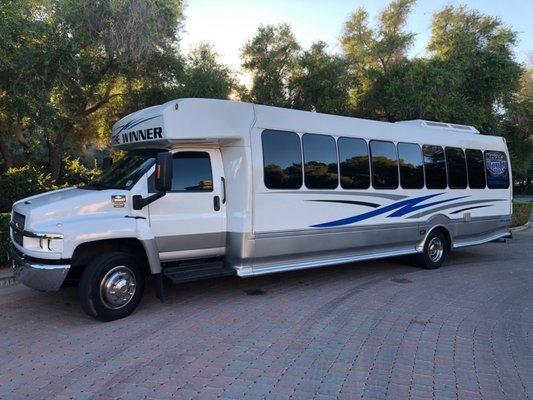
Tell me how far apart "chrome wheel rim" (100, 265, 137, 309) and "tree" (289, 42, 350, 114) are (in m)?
10.4

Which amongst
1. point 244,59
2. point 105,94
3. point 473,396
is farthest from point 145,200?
point 244,59

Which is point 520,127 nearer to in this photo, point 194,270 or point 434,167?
point 434,167

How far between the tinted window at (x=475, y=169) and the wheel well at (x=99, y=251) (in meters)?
7.47

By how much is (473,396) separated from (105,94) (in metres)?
11.9

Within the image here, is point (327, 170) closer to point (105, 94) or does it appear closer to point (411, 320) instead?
point (411, 320)

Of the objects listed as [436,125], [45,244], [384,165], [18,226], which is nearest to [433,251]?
[384,165]

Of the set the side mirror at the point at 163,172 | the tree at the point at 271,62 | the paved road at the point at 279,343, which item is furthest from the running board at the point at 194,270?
the tree at the point at 271,62

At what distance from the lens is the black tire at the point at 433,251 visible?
9.52 meters

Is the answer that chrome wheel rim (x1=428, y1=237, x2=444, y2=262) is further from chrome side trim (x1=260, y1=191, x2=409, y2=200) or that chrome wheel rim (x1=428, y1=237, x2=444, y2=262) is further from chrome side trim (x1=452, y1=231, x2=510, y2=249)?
chrome side trim (x1=260, y1=191, x2=409, y2=200)

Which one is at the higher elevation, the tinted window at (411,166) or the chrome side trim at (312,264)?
the tinted window at (411,166)

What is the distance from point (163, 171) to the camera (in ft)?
18.8

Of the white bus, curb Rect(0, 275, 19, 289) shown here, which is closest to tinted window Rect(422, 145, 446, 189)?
the white bus

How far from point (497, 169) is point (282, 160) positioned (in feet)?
21.0

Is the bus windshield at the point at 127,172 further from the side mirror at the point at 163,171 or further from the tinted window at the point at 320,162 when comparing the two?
the tinted window at the point at 320,162
